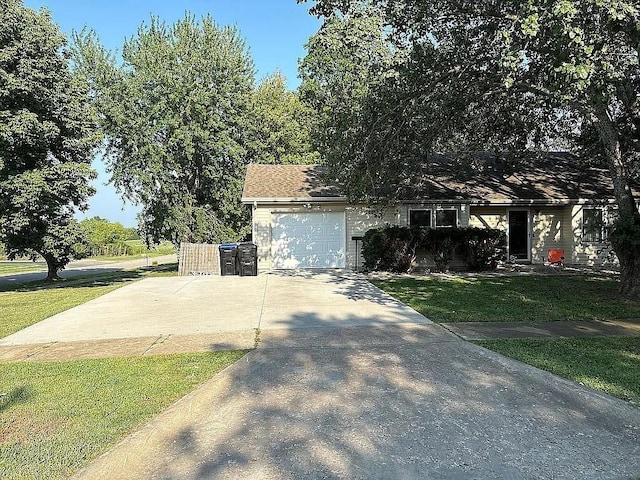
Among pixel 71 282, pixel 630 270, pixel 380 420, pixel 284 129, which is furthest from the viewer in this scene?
pixel 284 129

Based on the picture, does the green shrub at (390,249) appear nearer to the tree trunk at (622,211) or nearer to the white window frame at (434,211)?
the white window frame at (434,211)

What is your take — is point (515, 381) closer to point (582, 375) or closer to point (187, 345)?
point (582, 375)

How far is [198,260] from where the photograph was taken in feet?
54.4

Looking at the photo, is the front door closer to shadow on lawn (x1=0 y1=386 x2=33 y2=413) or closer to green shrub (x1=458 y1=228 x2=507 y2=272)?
green shrub (x1=458 y1=228 x2=507 y2=272)

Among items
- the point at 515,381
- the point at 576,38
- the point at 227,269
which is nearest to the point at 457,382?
the point at 515,381

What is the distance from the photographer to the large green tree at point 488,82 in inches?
241

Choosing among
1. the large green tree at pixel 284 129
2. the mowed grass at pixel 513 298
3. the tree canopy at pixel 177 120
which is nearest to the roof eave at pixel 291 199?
the mowed grass at pixel 513 298

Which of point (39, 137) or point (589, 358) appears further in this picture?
point (39, 137)

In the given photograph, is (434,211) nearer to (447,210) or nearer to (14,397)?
(447,210)

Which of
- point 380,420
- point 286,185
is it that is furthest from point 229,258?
Result: point 380,420

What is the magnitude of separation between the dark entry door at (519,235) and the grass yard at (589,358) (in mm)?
11035

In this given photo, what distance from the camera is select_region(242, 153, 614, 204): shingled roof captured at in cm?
1579

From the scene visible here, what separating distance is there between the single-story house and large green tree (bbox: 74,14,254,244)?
5.61 m

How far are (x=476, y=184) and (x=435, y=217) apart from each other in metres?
2.45
